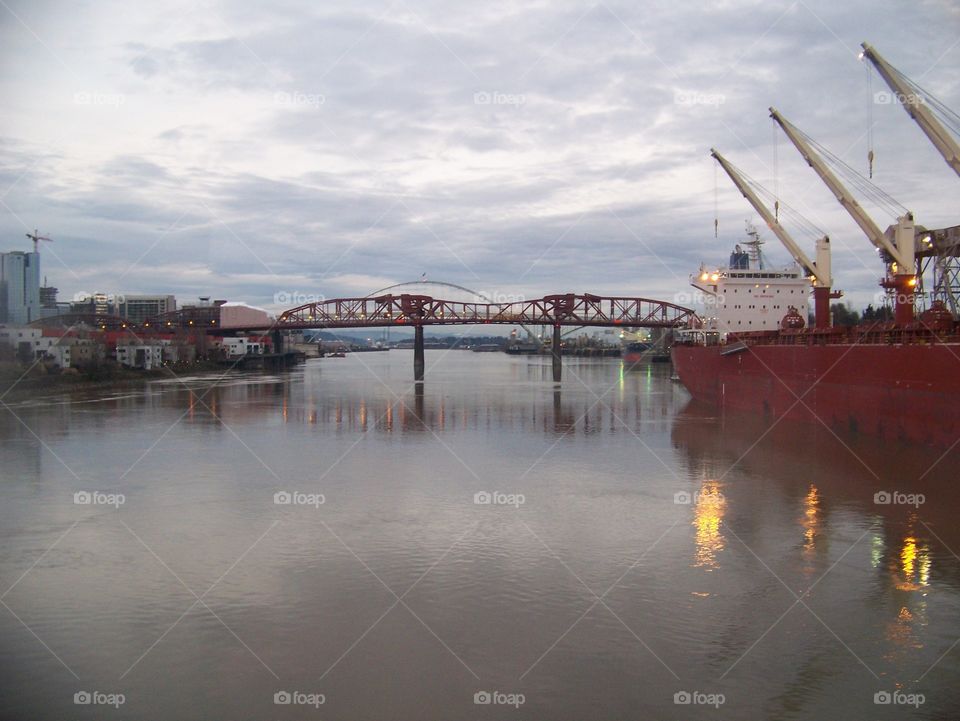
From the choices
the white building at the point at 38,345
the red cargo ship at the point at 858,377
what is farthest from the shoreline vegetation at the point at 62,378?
the red cargo ship at the point at 858,377

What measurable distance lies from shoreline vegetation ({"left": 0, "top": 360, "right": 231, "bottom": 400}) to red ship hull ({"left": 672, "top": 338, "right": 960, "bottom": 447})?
3995 centimetres

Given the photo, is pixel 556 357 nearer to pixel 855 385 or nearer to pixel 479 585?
pixel 855 385

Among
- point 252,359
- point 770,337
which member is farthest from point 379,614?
point 252,359

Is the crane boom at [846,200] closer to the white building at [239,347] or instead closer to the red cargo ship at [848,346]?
the red cargo ship at [848,346]

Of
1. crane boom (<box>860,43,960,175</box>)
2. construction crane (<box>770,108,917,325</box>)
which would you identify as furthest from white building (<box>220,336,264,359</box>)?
crane boom (<box>860,43,960,175</box>)

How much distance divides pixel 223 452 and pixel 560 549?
1515 cm

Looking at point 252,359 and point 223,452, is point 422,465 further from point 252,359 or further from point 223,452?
point 252,359

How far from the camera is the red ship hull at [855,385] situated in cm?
2234

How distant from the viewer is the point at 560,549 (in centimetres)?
1426

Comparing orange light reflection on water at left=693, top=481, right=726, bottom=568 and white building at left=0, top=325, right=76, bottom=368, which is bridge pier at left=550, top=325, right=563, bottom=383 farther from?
orange light reflection on water at left=693, top=481, right=726, bottom=568

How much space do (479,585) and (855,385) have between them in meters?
20.1

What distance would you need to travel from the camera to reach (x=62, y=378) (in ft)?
173

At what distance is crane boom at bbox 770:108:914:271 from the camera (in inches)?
1286

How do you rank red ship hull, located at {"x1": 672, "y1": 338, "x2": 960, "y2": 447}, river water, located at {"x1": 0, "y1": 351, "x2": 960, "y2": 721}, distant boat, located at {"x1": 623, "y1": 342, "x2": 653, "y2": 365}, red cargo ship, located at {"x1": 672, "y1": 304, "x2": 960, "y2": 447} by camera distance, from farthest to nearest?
distant boat, located at {"x1": 623, "y1": 342, "x2": 653, "y2": 365} < red cargo ship, located at {"x1": 672, "y1": 304, "x2": 960, "y2": 447} < red ship hull, located at {"x1": 672, "y1": 338, "x2": 960, "y2": 447} < river water, located at {"x1": 0, "y1": 351, "x2": 960, "y2": 721}
